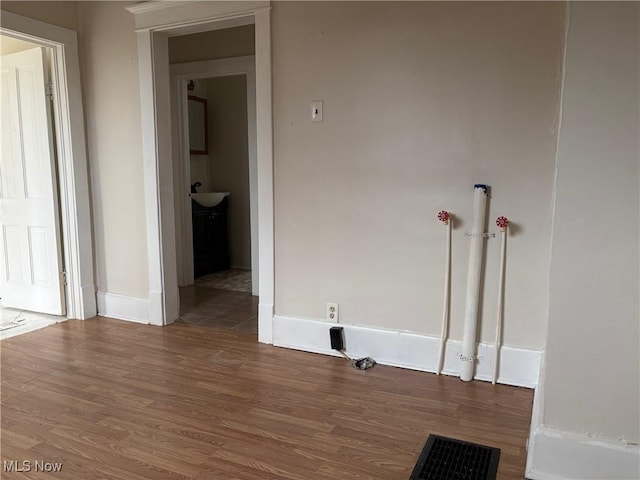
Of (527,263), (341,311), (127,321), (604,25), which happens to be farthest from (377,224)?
(127,321)

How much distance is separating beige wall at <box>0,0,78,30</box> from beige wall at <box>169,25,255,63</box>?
97 cm

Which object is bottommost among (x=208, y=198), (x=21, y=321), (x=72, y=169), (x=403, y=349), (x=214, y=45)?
(x=21, y=321)

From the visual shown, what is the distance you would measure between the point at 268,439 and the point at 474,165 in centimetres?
162

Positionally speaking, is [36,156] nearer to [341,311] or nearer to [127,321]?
[127,321]

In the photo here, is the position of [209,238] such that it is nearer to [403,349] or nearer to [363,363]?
[363,363]

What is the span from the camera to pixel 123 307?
351cm

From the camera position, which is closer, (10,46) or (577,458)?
(577,458)

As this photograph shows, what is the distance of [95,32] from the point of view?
333 cm

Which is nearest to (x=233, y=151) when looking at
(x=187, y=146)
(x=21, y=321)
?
(x=187, y=146)

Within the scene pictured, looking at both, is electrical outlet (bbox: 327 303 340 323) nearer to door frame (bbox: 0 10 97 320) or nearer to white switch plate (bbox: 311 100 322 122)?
white switch plate (bbox: 311 100 322 122)

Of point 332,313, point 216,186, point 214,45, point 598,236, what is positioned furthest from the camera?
point 216,186

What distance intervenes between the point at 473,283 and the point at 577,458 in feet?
3.20

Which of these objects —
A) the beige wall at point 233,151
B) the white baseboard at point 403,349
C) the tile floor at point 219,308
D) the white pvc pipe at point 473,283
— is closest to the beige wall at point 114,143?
the tile floor at point 219,308

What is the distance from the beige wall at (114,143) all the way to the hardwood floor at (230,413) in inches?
29.6
